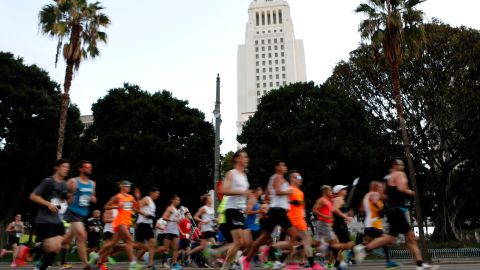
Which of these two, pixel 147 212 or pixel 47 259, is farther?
pixel 147 212

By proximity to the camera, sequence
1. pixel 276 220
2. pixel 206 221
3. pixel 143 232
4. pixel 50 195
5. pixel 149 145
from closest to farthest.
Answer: pixel 50 195 < pixel 276 220 < pixel 143 232 < pixel 206 221 < pixel 149 145

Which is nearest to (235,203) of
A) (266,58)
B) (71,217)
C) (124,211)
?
(71,217)

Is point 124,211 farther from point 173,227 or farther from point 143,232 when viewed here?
point 173,227

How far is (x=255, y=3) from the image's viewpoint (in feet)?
434

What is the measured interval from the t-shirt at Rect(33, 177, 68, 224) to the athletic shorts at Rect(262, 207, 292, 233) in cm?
332

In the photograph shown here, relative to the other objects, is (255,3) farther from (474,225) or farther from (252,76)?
(474,225)

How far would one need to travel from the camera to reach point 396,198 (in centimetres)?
774

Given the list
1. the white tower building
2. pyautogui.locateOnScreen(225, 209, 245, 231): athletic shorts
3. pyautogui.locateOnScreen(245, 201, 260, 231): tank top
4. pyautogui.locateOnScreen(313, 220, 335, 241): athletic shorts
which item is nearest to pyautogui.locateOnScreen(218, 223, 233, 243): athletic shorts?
pyautogui.locateOnScreen(225, 209, 245, 231): athletic shorts

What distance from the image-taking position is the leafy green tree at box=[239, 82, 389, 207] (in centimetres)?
3347

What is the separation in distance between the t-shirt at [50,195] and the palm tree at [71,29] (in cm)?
1678

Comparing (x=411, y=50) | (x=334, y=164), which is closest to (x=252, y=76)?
(x=334, y=164)

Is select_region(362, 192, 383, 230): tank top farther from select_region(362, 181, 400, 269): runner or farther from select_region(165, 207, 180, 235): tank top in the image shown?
select_region(165, 207, 180, 235): tank top

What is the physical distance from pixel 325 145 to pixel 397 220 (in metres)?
25.7

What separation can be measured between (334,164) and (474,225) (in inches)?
1617
